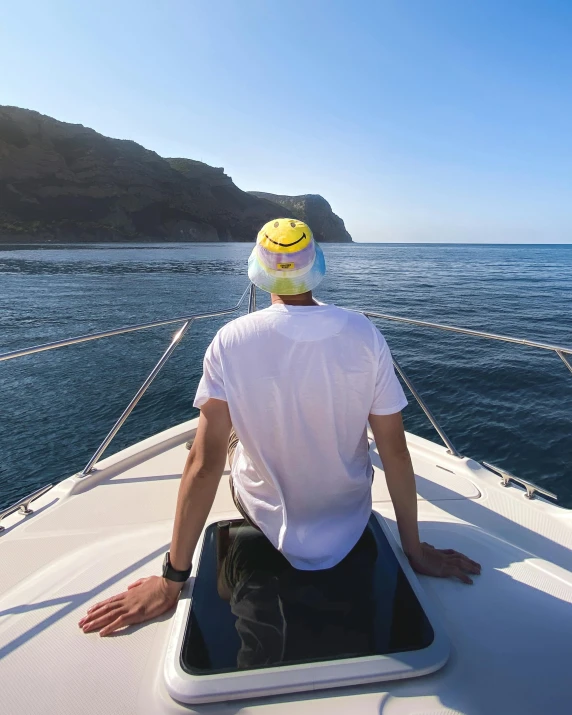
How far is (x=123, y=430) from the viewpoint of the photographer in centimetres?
629

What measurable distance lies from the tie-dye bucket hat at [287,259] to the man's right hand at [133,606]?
3.35 feet

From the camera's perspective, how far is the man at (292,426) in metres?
1.13

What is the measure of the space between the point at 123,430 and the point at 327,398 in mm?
5875

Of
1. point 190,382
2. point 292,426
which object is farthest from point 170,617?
point 190,382

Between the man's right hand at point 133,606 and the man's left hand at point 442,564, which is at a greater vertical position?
the man's left hand at point 442,564

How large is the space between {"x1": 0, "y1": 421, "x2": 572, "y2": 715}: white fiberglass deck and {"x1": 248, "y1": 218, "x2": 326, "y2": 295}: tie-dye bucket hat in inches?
41.7

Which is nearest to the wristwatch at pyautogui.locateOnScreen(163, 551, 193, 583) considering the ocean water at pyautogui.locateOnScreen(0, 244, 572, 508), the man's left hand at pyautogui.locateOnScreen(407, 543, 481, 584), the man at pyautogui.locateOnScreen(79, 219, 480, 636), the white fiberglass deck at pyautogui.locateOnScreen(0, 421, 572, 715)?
the man at pyautogui.locateOnScreen(79, 219, 480, 636)

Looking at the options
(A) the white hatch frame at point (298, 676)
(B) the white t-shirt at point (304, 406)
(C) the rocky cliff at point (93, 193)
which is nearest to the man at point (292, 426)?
(B) the white t-shirt at point (304, 406)

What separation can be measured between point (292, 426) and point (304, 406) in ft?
0.23

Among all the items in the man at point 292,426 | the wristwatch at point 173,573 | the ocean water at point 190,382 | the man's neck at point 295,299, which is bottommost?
the ocean water at point 190,382

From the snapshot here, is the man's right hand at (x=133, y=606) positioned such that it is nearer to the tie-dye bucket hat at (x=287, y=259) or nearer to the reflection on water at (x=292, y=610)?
the reflection on water at (x=292, y=610)

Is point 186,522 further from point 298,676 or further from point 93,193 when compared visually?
point 93,193

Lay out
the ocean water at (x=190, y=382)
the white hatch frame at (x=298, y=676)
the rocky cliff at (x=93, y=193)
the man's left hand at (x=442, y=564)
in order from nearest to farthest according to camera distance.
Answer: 1. the white hatch frame at (x=298, y=676)
2. the man's left hand at (x=442, y=564)
3. the ocean water at (x=190, y=382)
4. the rocky cliff at (x=93, y=193)

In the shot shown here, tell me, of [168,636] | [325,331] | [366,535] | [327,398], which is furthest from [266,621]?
[325,331]
